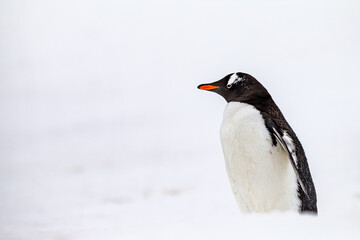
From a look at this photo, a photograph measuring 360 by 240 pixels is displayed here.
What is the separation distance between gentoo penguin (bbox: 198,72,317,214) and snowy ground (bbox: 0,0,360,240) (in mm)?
124

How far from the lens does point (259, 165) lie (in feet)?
4.26

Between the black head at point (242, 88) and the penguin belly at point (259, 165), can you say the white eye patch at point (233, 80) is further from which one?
the penguin belly at point (259, 165)

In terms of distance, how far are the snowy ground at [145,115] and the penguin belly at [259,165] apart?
0.14 m

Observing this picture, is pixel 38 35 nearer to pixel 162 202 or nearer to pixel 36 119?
pixel 36 119

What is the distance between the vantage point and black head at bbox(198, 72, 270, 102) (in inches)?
54.8

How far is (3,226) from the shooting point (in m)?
1.25

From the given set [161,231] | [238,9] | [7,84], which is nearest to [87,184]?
[7,84]

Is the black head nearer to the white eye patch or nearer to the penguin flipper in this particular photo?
the white eye patch

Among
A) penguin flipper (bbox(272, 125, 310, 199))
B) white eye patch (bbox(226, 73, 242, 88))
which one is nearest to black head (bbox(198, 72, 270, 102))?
white eye patch (bbox(226, 73, 242, 88))

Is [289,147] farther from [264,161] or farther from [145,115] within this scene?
[145,115]

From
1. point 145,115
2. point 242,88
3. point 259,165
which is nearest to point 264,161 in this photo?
point 259,165

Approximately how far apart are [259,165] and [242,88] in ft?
0.71

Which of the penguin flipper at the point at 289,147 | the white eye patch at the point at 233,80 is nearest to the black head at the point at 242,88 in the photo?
the white eye patch at the point at 233,80

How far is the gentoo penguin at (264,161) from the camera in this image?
1.27 meters
